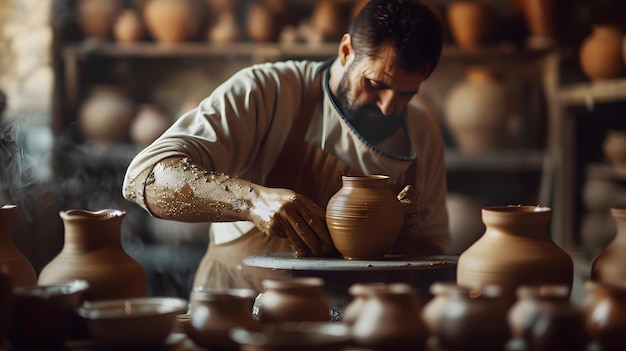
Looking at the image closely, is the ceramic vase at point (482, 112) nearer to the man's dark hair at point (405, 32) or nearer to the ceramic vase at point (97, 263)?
the man's dark hair at point (405, 32)

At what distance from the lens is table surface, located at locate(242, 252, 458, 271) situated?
2221mm

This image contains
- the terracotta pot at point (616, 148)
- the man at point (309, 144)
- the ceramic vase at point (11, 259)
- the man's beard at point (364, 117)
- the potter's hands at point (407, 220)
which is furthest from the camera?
the terracotta pot at point (616, 148)

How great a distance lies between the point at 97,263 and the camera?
2.11 meters

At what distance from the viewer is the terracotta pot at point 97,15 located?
18.2ft

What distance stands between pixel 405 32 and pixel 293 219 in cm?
81

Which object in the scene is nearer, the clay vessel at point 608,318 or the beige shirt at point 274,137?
the clay vessel at point 608,318

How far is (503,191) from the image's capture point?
5652 millimetres

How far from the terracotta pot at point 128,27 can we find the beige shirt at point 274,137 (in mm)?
2698

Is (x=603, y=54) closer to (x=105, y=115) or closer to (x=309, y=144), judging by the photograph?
(x=309, y=144)

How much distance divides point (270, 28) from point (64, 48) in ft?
4.53

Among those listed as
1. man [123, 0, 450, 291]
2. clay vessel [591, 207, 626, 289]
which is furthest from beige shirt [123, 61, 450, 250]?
clay vessel [591, 207, 626, 289]

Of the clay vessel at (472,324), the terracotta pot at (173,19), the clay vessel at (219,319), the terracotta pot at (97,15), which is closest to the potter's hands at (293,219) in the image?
the clay vessel at (219,319)

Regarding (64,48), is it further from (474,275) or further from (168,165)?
(474,275)

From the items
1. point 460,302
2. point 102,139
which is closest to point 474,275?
point 460,302
